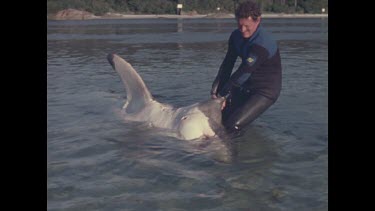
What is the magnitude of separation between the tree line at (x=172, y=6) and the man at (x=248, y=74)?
58.2m

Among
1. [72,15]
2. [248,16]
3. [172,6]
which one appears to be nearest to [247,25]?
[248,16]

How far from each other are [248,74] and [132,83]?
7.00ft

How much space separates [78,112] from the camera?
32.6 ft

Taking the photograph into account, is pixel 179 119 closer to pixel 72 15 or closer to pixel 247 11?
pixel 247 11

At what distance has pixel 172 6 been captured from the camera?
75375mm

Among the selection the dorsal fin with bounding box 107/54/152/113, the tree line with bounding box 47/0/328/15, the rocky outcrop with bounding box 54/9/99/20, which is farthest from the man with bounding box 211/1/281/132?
the tree line with bounding box 47/0/328/15

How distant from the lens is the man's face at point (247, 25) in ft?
26.0

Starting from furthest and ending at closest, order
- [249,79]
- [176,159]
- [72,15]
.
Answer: [72,15], [249,79], [176,159]

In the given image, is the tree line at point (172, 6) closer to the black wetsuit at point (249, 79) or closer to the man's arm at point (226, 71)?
the man's arm at point (226, 71)

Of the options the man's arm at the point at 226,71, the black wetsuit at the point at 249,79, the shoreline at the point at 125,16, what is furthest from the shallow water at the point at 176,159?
the shoreline at the point at 125,16

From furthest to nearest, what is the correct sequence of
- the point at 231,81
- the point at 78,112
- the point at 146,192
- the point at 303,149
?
the point at 78,112 < the point at 231,81 < the point at 303,149 < the point at 146,192
